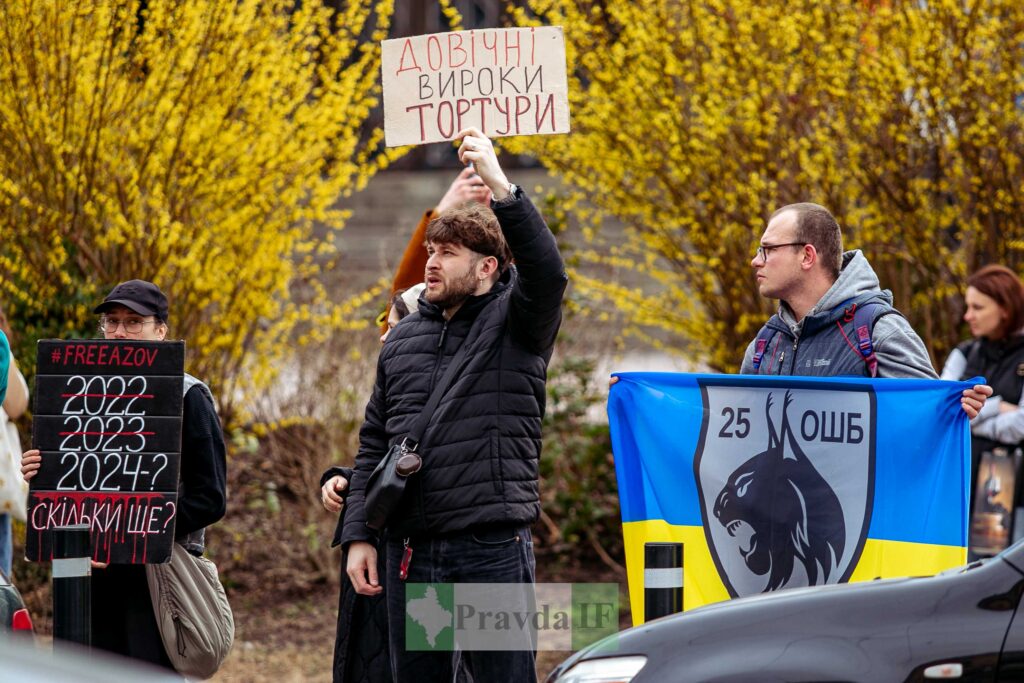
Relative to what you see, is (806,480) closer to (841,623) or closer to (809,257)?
(809,257)

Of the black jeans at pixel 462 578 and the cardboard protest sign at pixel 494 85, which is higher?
the cardboard protest sign at pixel 494 85

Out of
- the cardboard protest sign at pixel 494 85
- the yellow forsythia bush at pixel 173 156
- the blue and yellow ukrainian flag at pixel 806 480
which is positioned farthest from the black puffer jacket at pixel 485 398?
the yellow forsythia bush at pixel 173 156

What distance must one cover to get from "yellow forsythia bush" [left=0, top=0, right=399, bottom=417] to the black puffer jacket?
2.90 m

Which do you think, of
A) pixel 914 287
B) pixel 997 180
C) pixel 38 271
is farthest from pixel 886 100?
pixel 38 271

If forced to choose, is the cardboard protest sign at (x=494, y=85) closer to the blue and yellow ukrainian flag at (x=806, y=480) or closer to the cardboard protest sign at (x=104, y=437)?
the blue and yellow ukrainian flag at (x=806, y=480)

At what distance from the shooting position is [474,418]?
182 inches

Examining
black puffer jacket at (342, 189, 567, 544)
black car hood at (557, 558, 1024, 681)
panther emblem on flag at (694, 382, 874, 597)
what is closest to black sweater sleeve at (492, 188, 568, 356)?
black puffer jacket at (342, 189, 567, 544)

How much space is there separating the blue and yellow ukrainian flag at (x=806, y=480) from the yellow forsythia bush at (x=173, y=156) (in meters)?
3.45

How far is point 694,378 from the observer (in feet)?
16.1

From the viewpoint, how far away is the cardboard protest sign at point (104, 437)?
511 cm

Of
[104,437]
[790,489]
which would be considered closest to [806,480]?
[790,489]

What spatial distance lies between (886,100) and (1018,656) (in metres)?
5.22

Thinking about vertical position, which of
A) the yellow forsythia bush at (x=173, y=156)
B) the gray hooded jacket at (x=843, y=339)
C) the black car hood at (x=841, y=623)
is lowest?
the black car hood at (x=841, y=623)

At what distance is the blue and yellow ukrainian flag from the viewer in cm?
468
